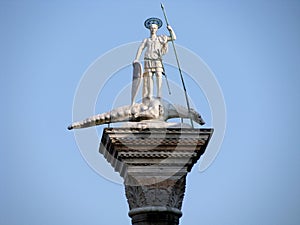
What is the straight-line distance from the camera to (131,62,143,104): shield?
17.0m

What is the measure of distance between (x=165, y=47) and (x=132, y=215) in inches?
184

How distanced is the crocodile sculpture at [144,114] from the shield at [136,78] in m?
0.29

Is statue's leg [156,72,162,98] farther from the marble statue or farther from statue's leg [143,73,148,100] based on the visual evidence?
statue's leg [143,73,148,100]

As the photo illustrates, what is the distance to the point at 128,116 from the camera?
16.8 meters

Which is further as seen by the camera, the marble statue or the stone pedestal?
the marble statue

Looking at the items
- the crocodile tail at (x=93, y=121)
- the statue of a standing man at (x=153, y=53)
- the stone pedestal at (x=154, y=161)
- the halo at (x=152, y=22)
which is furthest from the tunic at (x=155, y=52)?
the stone pedestal at (x=154, y=161)

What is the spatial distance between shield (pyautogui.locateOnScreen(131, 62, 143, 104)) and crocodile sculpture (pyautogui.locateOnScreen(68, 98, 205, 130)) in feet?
0.96

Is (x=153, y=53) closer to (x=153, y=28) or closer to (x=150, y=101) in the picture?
(x=153, y=28)

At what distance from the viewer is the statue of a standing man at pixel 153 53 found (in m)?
17.1

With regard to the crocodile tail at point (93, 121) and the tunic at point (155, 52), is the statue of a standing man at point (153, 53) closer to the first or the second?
the tunic at point (155, 52)

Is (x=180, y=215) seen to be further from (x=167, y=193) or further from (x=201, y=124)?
(x=201, y=124)

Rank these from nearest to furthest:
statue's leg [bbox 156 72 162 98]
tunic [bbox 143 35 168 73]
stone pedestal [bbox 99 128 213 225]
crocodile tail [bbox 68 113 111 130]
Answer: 1. stone pedestal [bbox 99 128 213 225]
2. crocodile tail [bbox 68 113 111 130]
3. statue's leg [bbox 156 72 162 98]
4. tunic [bbox 143 35 168 73]

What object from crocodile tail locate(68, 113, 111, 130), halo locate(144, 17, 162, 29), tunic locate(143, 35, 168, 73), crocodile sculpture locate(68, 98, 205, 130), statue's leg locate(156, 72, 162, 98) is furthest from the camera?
halo locate(144, 17, 162, 29)

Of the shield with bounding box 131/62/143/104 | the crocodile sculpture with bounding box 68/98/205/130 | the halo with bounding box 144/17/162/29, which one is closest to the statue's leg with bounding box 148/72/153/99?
the crocodile sculpture with bounding box 68/98/205/130
